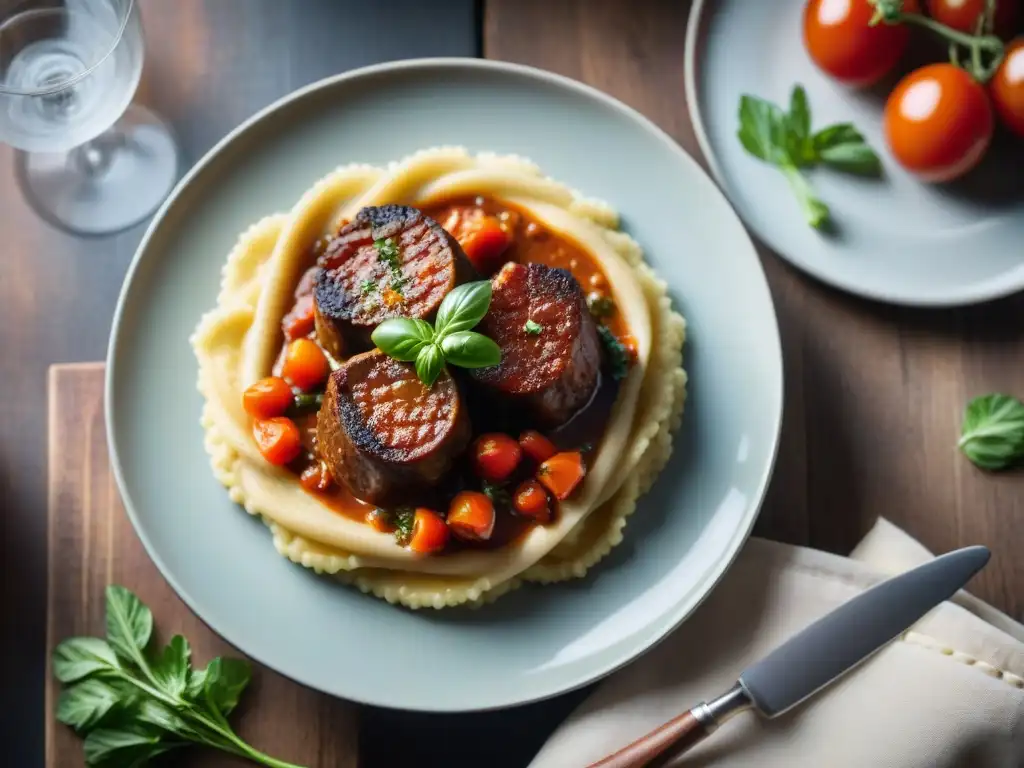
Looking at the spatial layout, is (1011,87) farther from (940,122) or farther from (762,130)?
(762,130)

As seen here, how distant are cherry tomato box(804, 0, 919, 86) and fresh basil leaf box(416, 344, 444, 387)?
3084 millimetres

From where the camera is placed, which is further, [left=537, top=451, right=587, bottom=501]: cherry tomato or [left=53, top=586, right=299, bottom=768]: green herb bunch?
[left=53, top=586, right=299, bottom=768]: green herb bunch

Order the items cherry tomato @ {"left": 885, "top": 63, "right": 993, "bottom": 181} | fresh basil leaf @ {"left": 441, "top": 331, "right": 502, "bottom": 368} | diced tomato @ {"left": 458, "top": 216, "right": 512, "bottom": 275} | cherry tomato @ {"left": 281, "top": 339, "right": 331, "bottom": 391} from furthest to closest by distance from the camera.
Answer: cherry tomato @ {"left": 885, "top": 63, "right": 993, "bottom": 181} → diced tomato @ {"left": 458, "top": 216, "right": 512, "bottom": 275} → cherry tomato @ {"left": 281, "top": 339, "right": 331, "bottom": 391} → fresh basil leaf @ {"left": 441, "top": 331, "right": 502, "bottom": 368}

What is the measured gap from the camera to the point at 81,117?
6.69 m

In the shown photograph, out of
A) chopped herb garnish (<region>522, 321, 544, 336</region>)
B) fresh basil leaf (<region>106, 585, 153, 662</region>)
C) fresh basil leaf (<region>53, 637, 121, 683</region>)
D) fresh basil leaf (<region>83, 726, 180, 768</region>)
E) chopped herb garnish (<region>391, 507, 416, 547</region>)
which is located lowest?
fresh basil leaf (<region>83, 726, 180, 768</region>)

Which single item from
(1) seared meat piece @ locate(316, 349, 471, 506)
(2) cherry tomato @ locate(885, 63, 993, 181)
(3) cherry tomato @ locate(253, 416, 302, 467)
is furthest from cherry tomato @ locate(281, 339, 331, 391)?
(2) cherry tomato @ locate(885, 63, 993, 181)

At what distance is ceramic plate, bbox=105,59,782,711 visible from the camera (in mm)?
5891

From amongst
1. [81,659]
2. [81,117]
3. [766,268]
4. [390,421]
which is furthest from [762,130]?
[81,659]

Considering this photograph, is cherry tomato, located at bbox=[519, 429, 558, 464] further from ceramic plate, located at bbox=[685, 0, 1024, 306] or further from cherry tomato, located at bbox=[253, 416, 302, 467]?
ceramic plate, located at bbox=[685, 0, 1024, 306]

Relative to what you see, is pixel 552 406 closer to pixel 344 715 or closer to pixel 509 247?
pixel 509 247

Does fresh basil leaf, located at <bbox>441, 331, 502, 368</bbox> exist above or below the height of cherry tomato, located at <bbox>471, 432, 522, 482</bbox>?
above

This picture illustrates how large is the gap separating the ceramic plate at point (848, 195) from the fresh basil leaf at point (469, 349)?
2.11 m

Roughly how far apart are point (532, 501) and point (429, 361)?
0.95 metres

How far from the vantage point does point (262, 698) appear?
6371 millimetres
